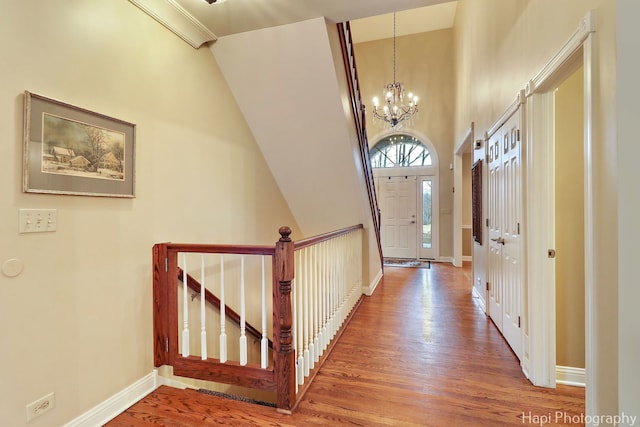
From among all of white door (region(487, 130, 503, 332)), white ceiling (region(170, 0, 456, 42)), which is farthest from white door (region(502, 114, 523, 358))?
white ceiling (region(170, 0, 456, 42))

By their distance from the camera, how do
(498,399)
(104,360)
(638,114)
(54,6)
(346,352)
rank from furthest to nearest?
(346,352), (498,399), (104,360), (54,6), (638,114)

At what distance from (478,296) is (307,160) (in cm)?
273

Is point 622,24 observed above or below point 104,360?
above

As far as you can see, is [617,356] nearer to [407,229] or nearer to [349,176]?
[349,176]

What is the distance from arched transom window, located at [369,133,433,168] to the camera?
23.2 ft

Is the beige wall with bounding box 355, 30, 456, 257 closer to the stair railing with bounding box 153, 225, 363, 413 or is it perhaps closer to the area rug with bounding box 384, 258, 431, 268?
the area rug with bounding box 384, 258, 431, 268

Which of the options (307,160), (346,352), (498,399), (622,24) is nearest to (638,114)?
(622,24)

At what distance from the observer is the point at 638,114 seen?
1.17m

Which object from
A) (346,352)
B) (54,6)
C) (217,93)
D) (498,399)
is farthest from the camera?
(217,93)

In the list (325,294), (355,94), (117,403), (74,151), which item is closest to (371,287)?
(325,294)

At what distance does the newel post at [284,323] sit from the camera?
5.98 ft

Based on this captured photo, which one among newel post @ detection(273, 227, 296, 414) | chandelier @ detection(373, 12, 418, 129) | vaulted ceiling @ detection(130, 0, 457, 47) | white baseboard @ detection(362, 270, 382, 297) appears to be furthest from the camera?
chandelier @ detection(373, 12, 418, 129)

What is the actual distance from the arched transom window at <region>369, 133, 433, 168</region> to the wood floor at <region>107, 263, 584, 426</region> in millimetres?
4690

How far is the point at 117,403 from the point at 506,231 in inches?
122
